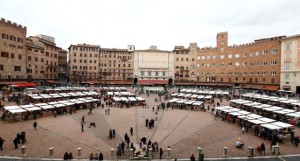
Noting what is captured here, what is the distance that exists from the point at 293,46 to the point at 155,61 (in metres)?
47.9

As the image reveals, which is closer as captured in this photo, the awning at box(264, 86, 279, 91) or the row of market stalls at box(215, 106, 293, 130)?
the row of market stalls at box(215, 106, 293, 130)

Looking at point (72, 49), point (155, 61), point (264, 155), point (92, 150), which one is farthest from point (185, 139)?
point (72, 49)

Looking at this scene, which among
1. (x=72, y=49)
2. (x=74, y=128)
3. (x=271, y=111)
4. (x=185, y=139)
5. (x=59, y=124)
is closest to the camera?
(x=185, y=139)

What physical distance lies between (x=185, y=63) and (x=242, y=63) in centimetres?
2300

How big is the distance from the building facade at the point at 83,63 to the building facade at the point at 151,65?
1655 cm

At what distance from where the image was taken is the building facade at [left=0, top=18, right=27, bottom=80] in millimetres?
53281

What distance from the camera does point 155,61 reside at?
86.3 m

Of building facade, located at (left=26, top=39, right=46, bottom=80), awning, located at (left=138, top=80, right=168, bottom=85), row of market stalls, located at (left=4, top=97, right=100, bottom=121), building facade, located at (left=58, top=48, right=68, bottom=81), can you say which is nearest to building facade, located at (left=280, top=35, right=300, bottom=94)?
awning, located at (left=138, top=80, right=168, bottom=85)

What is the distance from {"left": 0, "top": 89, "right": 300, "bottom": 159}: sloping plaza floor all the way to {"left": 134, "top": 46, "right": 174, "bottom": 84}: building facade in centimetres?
5390

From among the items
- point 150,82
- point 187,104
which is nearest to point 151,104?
point 187,104

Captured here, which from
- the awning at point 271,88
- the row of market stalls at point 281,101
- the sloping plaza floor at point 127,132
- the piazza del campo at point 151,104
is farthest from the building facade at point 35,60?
the awning at point 271,88

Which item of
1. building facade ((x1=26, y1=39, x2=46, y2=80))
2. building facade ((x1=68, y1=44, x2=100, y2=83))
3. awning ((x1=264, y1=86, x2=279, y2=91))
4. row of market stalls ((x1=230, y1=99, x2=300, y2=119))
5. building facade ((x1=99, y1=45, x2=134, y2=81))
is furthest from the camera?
building facade ((x1=99, y1=45, x2=134, y2=81))

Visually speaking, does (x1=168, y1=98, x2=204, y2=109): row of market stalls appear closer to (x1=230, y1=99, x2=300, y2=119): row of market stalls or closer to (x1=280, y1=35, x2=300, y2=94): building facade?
(x1=230, y1=99, x2=300, y2=119): row of market stalls

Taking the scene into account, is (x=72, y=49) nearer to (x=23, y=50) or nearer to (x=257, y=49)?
(x=23, y=50)
